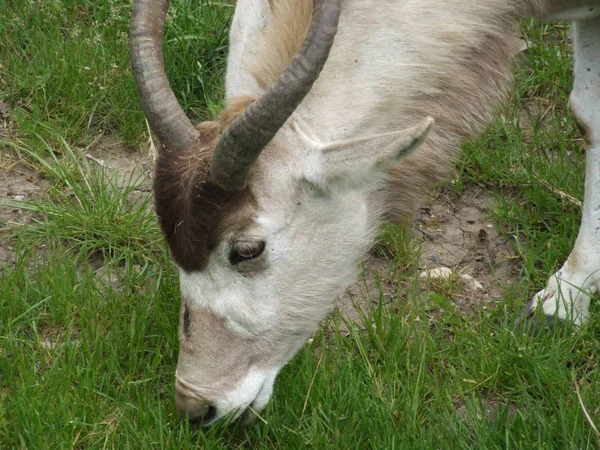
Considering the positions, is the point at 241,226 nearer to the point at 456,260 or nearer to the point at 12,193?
the point at 456,260

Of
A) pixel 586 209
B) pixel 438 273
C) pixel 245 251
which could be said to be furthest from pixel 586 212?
pixel 245 251

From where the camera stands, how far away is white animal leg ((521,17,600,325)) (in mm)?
4461

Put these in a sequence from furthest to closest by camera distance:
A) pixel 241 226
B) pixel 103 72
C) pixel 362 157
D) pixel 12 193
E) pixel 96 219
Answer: pixel 103 72 → pixel 12 193 → pixel 96 219 → pixel 241 226 → pixel 362 157

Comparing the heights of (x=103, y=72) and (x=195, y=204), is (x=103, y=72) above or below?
below

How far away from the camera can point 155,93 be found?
3.62 m

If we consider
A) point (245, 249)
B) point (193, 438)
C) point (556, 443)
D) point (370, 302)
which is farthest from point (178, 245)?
point (556, 443)

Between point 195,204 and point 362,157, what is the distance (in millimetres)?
595

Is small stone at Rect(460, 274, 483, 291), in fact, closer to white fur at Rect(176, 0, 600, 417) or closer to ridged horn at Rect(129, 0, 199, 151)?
white fur at Rect(176, 0, 600, 417)

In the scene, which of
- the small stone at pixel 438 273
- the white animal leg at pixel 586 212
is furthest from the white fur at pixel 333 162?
the small stone at pixel 438 273

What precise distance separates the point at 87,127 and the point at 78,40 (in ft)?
1.74

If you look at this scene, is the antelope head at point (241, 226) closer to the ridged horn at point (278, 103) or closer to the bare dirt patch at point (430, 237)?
the ridged horn at point (278, 103)

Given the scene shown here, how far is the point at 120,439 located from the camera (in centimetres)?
386

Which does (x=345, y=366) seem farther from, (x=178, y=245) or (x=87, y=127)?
(x=87, y=127)

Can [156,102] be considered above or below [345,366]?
above
